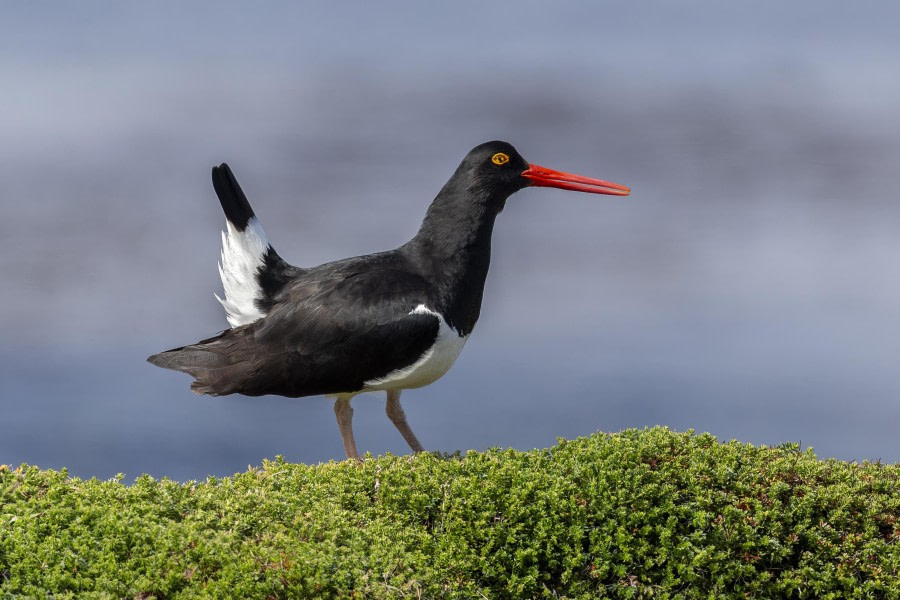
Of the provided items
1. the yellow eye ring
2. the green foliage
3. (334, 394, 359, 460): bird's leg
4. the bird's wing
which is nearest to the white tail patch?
the bird's wing

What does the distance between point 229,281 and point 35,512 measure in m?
3.31

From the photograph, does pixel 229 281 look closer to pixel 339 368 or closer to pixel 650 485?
pixel 339 368

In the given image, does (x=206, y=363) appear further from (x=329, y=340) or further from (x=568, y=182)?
(x=568, y=182)

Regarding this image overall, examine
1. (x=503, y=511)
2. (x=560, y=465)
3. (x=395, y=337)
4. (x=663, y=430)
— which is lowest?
(x=503, y=511)

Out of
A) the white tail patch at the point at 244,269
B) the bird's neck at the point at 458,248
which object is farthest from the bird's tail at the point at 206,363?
the bird's neck at the point at 458,248

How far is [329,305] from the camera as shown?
852 cm

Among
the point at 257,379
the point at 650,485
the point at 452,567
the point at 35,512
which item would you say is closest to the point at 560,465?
the point at 650,485

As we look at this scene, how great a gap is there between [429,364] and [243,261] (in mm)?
2029

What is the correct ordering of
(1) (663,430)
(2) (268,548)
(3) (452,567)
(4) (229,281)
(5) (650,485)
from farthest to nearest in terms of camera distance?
(4) (229,281) → (1) (663,430) → (5) (650,485) → (3) (452,567) → (2) (268,548)

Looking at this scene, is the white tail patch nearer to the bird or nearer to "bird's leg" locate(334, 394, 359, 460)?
the bird

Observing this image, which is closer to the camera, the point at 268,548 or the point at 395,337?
the point at 268,548

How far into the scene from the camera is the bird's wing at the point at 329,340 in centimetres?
825

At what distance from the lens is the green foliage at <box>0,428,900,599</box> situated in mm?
5680

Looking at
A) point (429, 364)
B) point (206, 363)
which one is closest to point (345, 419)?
point (429, 364)
